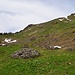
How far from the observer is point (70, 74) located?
34.3 m

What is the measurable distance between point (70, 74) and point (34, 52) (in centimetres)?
1382

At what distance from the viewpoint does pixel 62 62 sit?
40.0 metres

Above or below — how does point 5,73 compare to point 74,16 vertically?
below

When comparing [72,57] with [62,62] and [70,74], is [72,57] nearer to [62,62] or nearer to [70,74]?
[62,62]

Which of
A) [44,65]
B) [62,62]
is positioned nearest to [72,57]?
[62,62]

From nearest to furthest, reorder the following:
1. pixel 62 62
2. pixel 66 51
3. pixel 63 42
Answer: pixel 62 62, pixel 66 51, pixel 63 42

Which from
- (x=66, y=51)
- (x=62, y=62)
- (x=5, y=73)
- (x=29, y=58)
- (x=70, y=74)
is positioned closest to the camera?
(x=70, y=74)

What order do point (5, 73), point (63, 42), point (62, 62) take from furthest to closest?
point (63, 42), point (62, 62), point (5, 73)

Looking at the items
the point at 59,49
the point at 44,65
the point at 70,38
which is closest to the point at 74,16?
the point at 70,38

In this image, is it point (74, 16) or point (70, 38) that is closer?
point (70, 38)

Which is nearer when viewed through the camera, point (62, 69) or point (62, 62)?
point (62, 69)

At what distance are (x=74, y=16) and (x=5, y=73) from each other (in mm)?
70768

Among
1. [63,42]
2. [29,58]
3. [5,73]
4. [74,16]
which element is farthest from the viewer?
[74,16]

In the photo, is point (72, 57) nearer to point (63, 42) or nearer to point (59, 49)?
point (59, 49)
